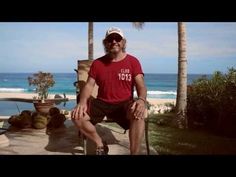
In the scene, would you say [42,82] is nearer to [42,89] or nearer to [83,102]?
[42,89]

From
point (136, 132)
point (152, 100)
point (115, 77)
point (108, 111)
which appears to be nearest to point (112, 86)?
point (115, 77)

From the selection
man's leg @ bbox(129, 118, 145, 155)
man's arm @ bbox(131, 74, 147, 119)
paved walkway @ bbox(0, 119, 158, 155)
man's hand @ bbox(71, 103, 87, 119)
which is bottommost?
paved walkway @ bbox(0, 119, 158, 155)

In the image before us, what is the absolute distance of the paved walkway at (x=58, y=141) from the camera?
379cm

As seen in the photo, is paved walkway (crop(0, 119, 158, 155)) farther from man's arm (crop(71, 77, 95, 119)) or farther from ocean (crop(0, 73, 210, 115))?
man's arm (crop(71, 77, 95, 119))

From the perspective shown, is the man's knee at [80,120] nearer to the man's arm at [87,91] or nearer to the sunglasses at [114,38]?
the man's arm at [87,91]

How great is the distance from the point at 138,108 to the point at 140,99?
0.32ft

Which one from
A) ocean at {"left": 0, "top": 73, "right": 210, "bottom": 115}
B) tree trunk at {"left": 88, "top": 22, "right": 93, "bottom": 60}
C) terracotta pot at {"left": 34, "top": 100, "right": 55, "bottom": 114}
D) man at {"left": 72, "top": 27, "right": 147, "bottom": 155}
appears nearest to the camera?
man at {"left": 72, "top": 27, "right": 147, "bottom": 155}

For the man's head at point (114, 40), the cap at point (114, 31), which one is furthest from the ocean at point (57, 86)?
the cap at point (114, 31)

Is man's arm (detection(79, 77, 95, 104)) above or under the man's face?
under

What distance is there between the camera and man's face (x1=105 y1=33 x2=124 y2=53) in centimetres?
359

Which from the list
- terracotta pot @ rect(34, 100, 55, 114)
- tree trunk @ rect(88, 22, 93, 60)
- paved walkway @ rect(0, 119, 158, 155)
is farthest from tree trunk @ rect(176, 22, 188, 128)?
terracotta pot @ rect(34, 100, 55, 114)

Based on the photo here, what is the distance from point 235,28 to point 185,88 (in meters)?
1.02

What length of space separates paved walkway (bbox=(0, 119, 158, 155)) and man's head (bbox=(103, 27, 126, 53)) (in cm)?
88

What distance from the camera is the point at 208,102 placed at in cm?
450
